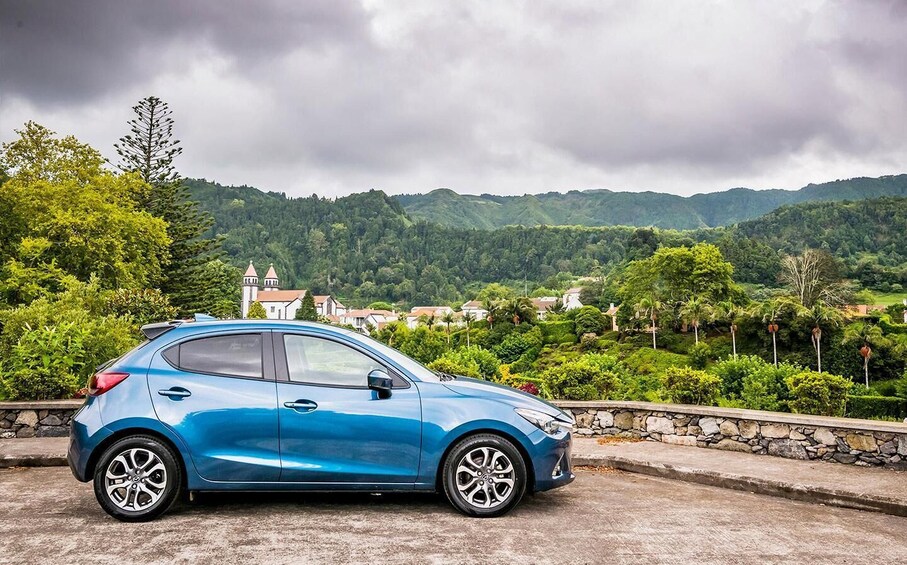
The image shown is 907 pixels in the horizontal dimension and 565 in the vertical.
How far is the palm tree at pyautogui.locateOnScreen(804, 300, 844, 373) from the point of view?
2290 inches

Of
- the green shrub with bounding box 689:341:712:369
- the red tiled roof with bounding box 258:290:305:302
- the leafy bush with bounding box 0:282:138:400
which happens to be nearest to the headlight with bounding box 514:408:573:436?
the leafy bush with bounding box 0:282:138:400

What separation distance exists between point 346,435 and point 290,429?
42cm

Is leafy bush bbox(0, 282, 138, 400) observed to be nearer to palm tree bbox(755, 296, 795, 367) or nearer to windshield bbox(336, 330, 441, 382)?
windshield bbox(336, 330, 441, 382)

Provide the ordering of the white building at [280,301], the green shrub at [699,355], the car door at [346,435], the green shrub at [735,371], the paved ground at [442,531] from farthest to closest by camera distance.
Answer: the white building at [280,301] < the green shrub at [699,355] < the green shrub at [735,371] < the car door at [346,435] < the paved ground at [442,531]

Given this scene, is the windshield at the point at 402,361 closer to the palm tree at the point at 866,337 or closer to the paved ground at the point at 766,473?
the paved ground at the point at 766,473

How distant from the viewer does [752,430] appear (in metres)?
8.76

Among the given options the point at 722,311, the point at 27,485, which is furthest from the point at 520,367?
the point at 27,485

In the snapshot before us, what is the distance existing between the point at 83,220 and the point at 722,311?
5166cm

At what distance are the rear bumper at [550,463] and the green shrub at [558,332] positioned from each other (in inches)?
2680

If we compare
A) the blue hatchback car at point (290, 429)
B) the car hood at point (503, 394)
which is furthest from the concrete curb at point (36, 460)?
the car hood at point (503, 394)

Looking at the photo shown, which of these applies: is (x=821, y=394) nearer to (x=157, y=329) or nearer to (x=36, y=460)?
(x=157, y=329)

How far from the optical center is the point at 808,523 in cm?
574

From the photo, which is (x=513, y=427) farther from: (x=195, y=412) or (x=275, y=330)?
(x=195, y=412)

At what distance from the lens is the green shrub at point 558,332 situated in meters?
73.8
